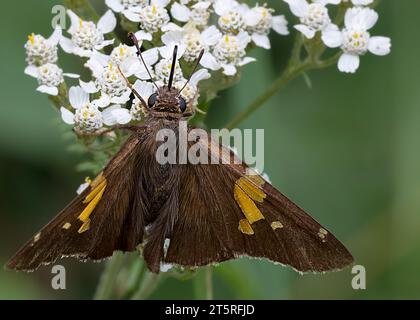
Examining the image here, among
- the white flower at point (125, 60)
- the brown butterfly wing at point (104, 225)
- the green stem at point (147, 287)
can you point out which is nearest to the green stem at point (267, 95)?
the white flower at point (125, 60)

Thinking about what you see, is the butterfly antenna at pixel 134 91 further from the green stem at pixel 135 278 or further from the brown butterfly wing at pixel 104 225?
the green stem at pixel 135 278

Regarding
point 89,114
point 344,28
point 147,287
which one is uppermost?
point 344,28

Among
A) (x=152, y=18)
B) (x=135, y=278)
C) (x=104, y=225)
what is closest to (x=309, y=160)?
(x=135, y=278)

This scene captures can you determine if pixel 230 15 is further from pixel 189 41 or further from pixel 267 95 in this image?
pixel 267 95

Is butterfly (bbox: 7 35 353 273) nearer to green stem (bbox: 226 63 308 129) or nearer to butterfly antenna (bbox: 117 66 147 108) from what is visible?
butterfly antenna (bbox: 117 66 147 108)

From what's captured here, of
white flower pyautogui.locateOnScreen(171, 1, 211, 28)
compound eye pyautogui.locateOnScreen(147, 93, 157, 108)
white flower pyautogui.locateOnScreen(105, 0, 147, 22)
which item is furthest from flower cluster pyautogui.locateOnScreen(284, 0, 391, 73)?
compound eye pyautogui.locateOnScreen(147, 93, 157, 108)

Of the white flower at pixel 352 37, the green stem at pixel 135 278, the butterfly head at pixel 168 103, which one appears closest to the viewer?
the butterfly head at pixel 168 103
